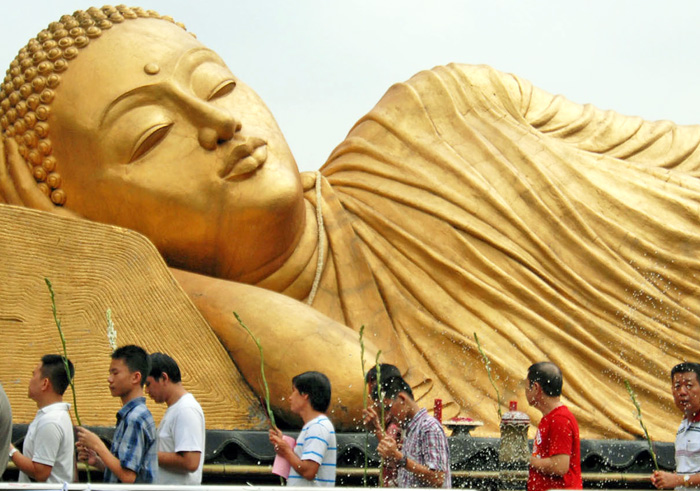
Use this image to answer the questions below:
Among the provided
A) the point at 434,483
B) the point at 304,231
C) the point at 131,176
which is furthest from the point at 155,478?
the point at 304,231

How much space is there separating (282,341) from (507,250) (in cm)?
142

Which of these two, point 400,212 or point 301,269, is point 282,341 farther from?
point 400,212

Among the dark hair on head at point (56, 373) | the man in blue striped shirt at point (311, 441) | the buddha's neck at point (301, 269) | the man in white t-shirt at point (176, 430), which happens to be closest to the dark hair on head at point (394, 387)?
the man in blue striped shirt at point (311, 441)

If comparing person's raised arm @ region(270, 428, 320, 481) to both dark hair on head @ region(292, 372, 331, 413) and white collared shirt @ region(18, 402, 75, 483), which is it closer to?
dark hair on head @ region(292, 372, 331, 413)

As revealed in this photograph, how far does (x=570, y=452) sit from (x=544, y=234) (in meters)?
2.30

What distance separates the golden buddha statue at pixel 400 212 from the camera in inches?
195

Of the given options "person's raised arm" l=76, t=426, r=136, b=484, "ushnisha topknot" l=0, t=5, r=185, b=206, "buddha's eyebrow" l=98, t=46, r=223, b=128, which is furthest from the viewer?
"ushnisha topknot" l=0, t=5, r=185, b=206

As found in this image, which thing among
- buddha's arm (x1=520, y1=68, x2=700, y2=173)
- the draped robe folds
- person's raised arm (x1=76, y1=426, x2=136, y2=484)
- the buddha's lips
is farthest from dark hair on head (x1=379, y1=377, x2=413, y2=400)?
buddha's arm (x1=520, y1=68, x2=700, y2=173)

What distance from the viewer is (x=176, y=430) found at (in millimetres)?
3377

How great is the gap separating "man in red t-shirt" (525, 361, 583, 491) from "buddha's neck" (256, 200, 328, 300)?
6.36ft

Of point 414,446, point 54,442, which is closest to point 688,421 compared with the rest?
point 414,446

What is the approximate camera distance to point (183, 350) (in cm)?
461

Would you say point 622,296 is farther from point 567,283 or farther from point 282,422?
point 282,422

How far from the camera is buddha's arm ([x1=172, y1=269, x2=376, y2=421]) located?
459cm
